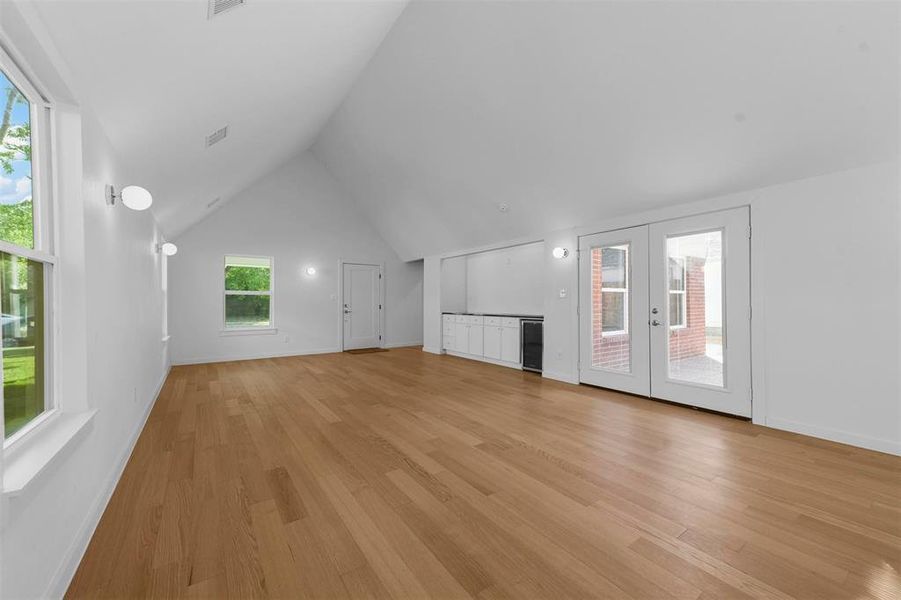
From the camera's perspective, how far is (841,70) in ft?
7.76

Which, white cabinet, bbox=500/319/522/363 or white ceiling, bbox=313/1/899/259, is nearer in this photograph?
white ceiling, bbox=313/1/899/259

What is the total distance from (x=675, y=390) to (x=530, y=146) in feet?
9.82

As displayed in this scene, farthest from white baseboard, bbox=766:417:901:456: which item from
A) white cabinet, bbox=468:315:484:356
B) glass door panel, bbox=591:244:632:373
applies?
white cabinet, bbox=468:315:484:356

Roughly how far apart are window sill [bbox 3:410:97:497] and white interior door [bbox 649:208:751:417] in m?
4.54

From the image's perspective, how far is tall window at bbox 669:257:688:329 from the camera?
3922 mm

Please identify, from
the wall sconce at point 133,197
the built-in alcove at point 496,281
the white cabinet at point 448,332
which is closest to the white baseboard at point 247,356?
the white cabinet at point 448,332

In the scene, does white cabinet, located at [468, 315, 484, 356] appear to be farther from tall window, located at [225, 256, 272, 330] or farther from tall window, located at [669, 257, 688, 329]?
tall window, located at [225, 256, 272, 330]

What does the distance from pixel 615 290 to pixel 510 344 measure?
2.11 meters

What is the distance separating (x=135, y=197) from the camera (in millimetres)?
2293

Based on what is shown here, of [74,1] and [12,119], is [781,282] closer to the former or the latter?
[74,1]

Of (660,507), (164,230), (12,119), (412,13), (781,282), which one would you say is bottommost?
(660,507)

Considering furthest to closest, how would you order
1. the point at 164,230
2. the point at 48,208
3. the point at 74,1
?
1. the point at 164,230
2. the point at 48,208
3. the point at 74,1

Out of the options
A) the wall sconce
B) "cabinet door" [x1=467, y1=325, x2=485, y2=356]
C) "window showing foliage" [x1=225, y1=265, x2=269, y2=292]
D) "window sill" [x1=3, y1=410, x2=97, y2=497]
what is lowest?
"cabinet door" [x1=467, y1=325, x2=485, y2=356]

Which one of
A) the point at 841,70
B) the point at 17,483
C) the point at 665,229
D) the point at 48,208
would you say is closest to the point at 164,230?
the point at 48,208
